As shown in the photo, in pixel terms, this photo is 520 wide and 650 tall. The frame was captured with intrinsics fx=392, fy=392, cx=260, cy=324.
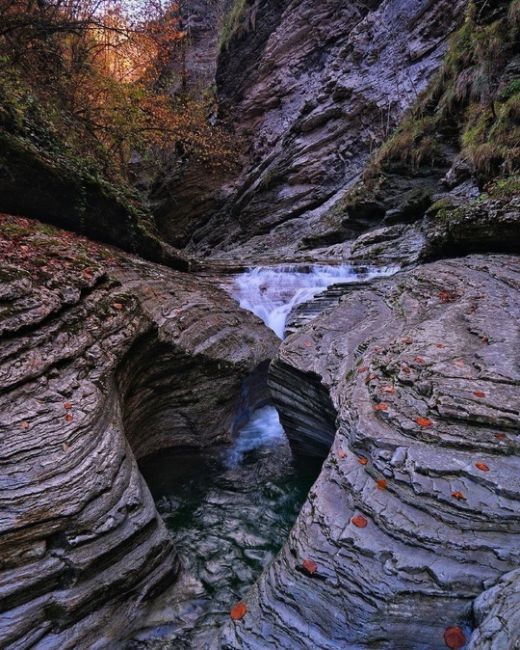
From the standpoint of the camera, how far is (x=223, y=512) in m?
4.23

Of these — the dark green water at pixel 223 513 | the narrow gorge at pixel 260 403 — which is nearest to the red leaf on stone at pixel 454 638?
the narrow gorge at pixel 260 403

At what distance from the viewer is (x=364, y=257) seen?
10.2 metres

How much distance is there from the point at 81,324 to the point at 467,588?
146 inches

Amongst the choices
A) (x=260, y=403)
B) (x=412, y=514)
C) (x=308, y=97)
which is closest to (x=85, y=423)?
(x=412, y=514)

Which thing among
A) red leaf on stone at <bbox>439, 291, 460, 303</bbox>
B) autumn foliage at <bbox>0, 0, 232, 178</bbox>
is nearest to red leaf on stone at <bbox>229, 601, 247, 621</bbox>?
red leaf on stone at <bbox>439, 291, 460, 303</bbox>

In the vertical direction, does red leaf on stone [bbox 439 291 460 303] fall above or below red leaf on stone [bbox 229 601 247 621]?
above

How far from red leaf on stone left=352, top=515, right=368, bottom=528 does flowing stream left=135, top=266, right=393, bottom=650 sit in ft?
3.71

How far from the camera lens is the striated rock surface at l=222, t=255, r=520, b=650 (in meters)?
1.95

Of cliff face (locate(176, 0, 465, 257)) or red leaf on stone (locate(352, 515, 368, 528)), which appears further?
cliff face (locate(176, 0, 465, 257))

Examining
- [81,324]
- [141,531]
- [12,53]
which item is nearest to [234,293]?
[81,324]

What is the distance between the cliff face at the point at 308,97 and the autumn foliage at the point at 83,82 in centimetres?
352

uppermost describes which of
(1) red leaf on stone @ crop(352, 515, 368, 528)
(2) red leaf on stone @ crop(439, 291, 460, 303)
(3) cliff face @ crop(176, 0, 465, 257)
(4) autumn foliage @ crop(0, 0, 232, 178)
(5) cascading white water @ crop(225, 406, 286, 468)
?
(3) cliff face @ crop(176, 0, 465, 257)

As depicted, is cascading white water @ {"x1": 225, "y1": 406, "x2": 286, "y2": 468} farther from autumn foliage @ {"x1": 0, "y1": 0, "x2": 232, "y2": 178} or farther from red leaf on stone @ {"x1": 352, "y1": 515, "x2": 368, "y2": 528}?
autumn foliage @ {"x1": 0, "y1": 0, "x2": 232, "y2": 178}

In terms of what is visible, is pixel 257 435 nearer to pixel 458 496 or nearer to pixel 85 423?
pixel 85 423
